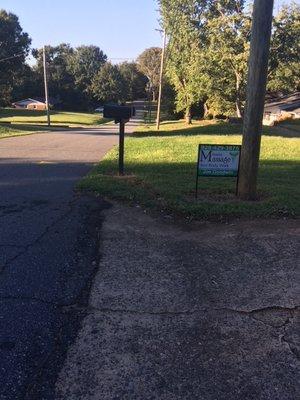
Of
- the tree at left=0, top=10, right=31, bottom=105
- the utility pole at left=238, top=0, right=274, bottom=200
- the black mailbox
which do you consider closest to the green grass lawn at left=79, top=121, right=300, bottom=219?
the utility pole at left=238, top=0, right=274, bottom=200

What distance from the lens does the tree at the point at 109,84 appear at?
95.0 meters

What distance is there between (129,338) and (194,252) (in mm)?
1922

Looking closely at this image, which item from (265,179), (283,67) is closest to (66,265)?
(265,179)

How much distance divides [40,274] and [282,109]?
5012 centimetres

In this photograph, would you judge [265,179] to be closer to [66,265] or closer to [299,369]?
[66,265]

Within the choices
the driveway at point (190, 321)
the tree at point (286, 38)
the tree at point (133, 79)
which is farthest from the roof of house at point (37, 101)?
the driveway at point (190, 321)

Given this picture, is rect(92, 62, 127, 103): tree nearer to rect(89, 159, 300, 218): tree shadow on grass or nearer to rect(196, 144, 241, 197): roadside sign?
rect(89, 159, 300, 218): tree shadow on grass

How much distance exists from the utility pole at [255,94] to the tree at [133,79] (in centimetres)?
10088

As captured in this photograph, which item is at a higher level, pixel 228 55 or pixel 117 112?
pixel 228 55

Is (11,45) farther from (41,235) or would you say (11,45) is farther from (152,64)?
(41,235)

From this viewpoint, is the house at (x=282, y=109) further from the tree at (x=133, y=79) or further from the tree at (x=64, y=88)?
the tree at (x=133, y=79)

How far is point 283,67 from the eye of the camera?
34062mm

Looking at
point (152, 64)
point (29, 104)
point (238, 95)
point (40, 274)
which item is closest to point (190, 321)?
point (40, 274)

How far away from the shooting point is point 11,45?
66312 millimetres
